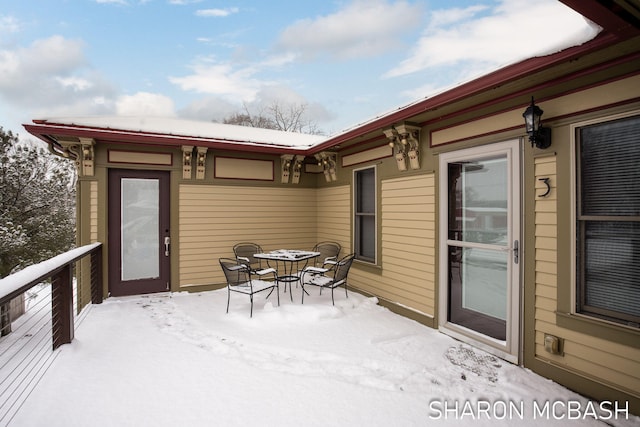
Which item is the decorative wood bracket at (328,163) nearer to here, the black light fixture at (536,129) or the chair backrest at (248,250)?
the chair backrest at (248,250)

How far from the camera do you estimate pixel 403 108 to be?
3555mm

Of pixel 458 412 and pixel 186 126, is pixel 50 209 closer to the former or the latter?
pixel 186 126

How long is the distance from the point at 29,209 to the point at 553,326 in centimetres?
1044

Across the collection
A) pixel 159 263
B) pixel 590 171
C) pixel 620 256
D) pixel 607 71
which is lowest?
pixel 159 263

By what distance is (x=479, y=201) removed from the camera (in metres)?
3.31

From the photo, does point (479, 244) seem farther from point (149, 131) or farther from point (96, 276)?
point (96, 276)

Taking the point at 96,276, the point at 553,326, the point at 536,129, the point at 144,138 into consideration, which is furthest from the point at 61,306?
the point at 536,129

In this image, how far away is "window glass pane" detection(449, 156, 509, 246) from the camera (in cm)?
308

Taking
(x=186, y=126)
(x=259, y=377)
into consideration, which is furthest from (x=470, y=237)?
(x=186, y=126)

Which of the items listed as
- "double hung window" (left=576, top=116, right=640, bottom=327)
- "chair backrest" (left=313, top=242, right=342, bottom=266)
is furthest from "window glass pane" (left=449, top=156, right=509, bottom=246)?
"chair backrest" (left=313, top=242, right=342, bottom=266)

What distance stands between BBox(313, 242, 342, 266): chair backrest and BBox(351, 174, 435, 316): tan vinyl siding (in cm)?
91

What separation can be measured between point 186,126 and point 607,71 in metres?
5.81

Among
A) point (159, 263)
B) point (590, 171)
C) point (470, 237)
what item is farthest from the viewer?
point (159, 263)

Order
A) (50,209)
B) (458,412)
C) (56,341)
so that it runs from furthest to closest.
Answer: (50,209)
(56,341)
(458,412)
